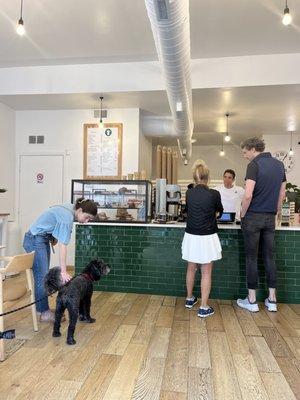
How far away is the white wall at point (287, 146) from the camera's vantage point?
7348 millimetres

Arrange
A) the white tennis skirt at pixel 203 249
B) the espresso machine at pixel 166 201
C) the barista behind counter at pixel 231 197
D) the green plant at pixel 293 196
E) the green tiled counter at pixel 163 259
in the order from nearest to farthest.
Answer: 1. the white tennis skirt at pixel 203 249
2. the green tiled counter at pixel 163 259
3. the espresso machine at pixel 166 201
4. the green plant at pixel 293 196
5. the barista behind counter at pixel 231 197

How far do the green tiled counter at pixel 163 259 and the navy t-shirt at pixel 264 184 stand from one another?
50cm

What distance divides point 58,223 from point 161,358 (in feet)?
4.16

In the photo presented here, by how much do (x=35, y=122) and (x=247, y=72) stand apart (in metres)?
3.41

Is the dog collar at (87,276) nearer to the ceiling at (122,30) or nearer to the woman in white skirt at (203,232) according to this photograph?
the woman in white skirt at (203,232)

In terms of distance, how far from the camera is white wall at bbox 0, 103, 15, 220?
214 inches

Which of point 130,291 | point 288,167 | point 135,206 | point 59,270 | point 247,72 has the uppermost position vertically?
point 247,72

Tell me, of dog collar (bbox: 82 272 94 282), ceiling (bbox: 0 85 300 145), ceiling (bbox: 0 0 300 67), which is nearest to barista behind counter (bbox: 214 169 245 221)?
ceiling (bbox: 0 85 300 145)

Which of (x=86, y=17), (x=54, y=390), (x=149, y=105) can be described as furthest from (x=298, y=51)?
(x=54, y=390)

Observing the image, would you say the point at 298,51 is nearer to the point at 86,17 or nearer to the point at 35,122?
the point at 86,17

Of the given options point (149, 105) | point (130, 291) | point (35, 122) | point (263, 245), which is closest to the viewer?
point (263, 245)

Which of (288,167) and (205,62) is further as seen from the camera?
(288,167)

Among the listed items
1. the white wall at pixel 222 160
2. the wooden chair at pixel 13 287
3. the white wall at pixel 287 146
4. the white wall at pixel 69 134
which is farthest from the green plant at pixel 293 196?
the white wall at pixel 222 160

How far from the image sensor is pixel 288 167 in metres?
7.35
